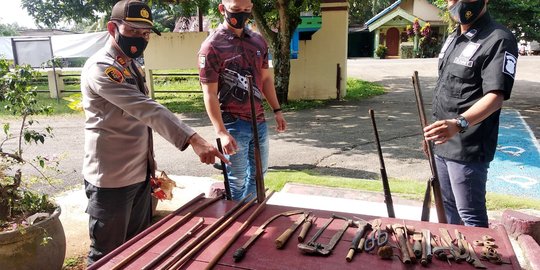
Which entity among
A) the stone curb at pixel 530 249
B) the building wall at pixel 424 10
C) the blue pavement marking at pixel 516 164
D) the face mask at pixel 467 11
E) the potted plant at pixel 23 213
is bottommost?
the blue pavement marking at pixel 516 164

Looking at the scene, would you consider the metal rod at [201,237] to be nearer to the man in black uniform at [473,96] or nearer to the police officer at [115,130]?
the police officer at [115,130]

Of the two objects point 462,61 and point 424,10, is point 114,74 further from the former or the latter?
point 424,10

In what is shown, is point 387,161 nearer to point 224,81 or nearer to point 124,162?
point 224,81

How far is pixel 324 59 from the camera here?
11.8 m

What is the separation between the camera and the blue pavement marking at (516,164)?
5219 millimetres

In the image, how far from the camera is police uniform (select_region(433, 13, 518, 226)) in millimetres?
2381

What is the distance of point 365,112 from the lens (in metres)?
10.5

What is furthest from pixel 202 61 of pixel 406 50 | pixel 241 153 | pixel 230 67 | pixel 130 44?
pixel 406 50

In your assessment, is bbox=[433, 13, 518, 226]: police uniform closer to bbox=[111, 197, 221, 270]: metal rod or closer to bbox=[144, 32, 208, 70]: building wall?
bbox=[111, 197, 221, 270]: metal rod

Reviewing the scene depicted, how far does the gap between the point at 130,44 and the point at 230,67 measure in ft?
2.46

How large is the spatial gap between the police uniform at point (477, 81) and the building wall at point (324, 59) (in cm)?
918

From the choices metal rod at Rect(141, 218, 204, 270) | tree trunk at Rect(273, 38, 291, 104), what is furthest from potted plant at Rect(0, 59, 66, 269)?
tree trunk at Rect(273, 38, 291, 104)

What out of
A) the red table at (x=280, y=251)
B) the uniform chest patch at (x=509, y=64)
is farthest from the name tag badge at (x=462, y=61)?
the red table at (x=280, y=251)

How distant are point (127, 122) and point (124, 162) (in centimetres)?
24
